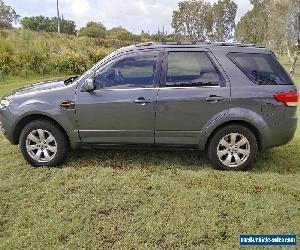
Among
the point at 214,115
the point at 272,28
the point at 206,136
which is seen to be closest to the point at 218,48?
the point at 214,115

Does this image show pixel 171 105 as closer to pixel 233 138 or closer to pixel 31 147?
pixel 233 138

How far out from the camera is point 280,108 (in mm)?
4633

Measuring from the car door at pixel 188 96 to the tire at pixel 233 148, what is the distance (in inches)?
9.9

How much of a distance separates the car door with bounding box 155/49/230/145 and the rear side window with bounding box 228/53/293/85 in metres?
0.35

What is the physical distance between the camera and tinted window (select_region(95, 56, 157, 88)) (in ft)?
15.5

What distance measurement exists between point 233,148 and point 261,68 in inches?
47.4

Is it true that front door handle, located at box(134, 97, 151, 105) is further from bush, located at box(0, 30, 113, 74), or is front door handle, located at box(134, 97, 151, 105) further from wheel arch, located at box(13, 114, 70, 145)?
bush, located at box(0, 30, 113, 74)

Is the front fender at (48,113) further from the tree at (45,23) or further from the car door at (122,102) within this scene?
the tree at (45,23)

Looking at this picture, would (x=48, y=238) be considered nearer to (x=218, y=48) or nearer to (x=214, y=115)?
(x=214, y=115)

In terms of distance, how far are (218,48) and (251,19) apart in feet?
129

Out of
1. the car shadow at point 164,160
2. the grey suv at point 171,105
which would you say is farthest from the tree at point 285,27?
the grey suv at point 171,105

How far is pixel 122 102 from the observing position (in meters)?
4.68

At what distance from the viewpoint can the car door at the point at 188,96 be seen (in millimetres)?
4633

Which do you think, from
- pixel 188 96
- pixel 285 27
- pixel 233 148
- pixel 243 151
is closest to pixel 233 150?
pixel 233 148
